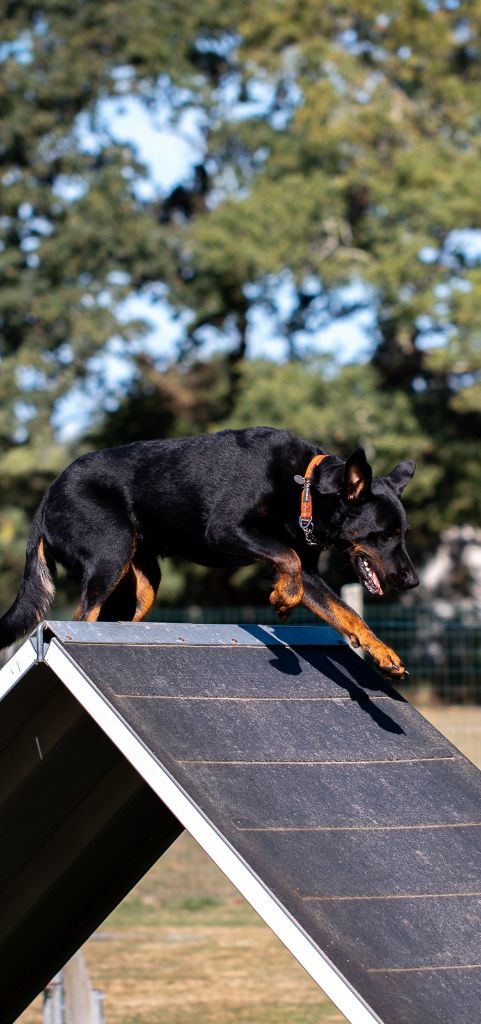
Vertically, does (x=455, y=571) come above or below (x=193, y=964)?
below

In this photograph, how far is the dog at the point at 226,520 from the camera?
443 cm

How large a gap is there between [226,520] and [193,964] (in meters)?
3.72

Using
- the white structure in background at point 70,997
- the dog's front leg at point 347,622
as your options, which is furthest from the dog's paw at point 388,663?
the white structure in background at point 70,997

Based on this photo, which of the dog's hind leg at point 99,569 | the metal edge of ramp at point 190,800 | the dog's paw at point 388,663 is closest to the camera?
the metal edge of ramp at point 190,800

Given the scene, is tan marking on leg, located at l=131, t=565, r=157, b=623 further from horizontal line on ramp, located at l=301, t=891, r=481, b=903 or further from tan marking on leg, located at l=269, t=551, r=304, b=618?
horizontal line on ramp, located at l=301, t=891, r=481, b=903

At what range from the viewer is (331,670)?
4793mm

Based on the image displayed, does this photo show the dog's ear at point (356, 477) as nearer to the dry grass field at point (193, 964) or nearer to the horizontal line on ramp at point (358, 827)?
the horizontal line on ramp at point (358, 827)

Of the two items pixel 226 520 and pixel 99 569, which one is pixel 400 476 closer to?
pixel 226 520

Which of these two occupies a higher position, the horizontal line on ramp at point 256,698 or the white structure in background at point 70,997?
the horizontal line on ramp at point 256,698

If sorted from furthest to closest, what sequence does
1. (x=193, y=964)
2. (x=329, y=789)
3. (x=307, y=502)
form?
(x=193, y=964) < (x=307, y=502) < (x=329, y=789)

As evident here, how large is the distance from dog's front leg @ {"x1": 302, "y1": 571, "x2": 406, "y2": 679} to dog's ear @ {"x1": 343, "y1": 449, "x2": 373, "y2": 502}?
0.45m

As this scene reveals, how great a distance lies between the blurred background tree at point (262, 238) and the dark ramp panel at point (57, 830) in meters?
15.5

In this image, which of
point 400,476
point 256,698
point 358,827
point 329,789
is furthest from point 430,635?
point 358,827

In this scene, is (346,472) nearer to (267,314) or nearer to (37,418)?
(37,418)
